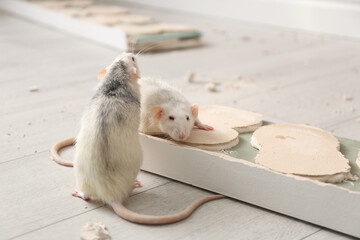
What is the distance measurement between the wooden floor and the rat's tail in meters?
0.02

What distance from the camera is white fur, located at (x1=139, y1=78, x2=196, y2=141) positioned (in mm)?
1411

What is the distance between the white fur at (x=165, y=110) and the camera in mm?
1411

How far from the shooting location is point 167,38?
3.11m

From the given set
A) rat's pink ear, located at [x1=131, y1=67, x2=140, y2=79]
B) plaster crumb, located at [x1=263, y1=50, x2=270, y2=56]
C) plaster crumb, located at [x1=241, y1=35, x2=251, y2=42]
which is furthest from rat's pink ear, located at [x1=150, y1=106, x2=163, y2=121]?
plaster crumb, located at [x1=241, y1=35, x2=251, y2=42]

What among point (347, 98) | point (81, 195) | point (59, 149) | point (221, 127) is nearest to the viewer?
point (81, 195)

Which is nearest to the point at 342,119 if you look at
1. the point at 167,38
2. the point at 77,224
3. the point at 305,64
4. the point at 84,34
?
the point at 305,64

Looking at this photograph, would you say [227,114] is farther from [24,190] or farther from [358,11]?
[358,11]

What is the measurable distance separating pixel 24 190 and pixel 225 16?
302cm

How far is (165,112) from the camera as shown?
1430 mm

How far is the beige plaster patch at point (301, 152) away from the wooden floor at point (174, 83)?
128 millimetres

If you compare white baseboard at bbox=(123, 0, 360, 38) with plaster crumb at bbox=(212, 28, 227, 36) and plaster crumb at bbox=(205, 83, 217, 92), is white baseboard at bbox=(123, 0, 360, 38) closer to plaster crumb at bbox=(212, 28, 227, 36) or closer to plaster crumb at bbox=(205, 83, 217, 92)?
plaster crumb at bbox=(212, 28, 227, 36)

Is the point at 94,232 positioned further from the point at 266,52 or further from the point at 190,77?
the point at 266,52

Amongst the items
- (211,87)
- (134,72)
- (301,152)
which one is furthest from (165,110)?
(211,87)

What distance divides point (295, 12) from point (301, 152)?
8.09 feet
